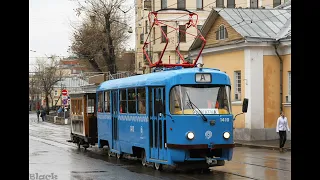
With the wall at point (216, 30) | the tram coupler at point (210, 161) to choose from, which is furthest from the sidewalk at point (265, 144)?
the tram coupler at point (210, 161)

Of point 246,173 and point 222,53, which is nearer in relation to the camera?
point 246,173

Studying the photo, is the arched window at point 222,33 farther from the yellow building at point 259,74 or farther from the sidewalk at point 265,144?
the sidewalk at point 265,144

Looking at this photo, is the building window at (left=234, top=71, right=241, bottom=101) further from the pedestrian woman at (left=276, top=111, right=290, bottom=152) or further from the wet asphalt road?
the wet asphalt road

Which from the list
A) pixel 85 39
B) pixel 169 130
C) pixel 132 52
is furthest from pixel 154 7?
pixel 169 130

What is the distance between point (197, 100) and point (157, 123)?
1572 mm

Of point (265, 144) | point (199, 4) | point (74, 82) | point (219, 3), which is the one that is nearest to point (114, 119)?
point (265, 144)

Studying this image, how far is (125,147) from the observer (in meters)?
20.6

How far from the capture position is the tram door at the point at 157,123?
55.9ft

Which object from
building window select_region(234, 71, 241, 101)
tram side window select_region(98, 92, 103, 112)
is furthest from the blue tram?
building window select_region(234, 71, 241, 101)

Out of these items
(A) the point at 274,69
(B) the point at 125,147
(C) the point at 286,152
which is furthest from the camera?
(A) the point at 274,69

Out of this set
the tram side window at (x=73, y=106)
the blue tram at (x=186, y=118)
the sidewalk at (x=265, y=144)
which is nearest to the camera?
the blue tram at (x=186, y=118)

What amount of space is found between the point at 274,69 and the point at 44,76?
71.1 m

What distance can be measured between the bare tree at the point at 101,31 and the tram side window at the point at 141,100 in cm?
3226
